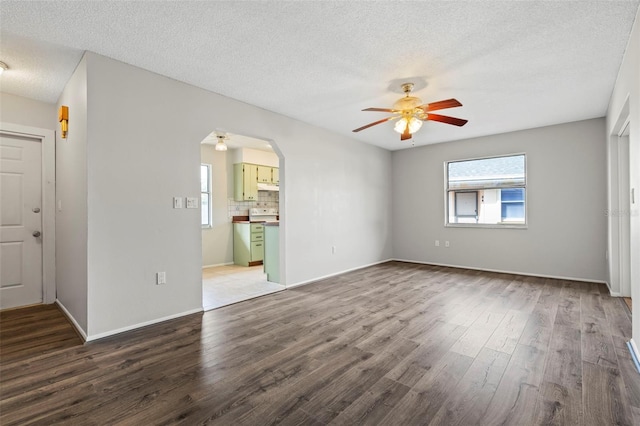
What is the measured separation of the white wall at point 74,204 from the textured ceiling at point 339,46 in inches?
11.8

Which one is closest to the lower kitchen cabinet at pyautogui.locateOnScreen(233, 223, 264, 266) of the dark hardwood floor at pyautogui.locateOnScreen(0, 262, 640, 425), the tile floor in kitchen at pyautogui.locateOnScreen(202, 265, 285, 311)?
the tile floor in kitchen at pyautogui.locateOnScreen(202, 265, 285, 311)

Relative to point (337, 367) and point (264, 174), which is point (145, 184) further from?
point (264, 174)

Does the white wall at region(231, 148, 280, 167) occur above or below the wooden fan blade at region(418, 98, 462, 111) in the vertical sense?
above

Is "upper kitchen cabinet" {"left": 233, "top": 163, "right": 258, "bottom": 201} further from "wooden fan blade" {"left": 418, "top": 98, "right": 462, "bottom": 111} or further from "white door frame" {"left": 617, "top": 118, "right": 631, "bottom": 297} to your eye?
"white door frame" {"left": 617, "top": 118, "right": 631, "bottom": 297}

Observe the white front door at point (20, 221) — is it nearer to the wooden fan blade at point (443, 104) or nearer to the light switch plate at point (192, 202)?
the light switch plate at point (192, 202)

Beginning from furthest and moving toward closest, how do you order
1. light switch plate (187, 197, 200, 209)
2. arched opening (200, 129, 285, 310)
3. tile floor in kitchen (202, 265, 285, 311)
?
arched opening (200, 129, 285, 310) < tile floor in kitchen (202, 265, 285, 311) < light switch plate (187, 197, 200, 209)

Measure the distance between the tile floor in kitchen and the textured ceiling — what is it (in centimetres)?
260

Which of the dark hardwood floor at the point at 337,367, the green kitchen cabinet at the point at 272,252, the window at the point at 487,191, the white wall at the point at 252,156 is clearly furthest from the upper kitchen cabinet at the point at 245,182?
the window at the point at 487,191

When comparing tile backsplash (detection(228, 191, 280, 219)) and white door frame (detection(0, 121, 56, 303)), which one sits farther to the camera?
tile backsplash (detection(228, 191, 280, 219))

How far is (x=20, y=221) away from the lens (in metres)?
3.85

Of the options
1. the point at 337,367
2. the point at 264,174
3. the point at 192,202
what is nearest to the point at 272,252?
the point at 192,202

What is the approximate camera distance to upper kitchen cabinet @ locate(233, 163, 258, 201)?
22.2 feet

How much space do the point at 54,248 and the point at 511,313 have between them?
18.7ft

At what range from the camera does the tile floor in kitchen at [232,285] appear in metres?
4.01
